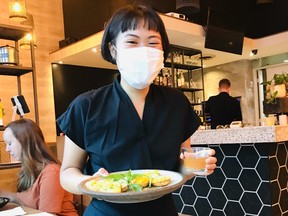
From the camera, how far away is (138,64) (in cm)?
97

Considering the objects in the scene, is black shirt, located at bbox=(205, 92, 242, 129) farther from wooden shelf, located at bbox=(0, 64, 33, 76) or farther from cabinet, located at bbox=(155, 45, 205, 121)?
wooden shelf, located at bbox=(0, 64, 33, 76)

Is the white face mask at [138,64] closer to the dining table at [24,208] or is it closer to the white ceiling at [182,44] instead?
the dining table at [24,208]

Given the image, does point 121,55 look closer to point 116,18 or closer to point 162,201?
point 116,18

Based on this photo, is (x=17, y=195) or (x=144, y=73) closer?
(x=144, y=73)

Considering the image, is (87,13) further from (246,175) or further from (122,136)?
(122,136)

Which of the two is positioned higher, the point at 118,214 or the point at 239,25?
the point at 239,25

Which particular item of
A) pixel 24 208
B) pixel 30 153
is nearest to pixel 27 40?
pixel 30 153

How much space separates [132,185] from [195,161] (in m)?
0.22

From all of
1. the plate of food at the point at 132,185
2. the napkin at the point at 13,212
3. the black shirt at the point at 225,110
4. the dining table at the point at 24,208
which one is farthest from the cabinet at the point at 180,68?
the plate of food at the point at 132,185

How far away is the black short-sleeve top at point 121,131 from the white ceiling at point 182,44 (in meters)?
3.65

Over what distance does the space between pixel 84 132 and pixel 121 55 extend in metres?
0.26

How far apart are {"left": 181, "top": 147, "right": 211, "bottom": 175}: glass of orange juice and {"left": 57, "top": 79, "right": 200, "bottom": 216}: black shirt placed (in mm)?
32

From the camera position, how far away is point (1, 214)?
5.51 feet

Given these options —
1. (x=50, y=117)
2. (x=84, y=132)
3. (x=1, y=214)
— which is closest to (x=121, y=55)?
(x=84, y=132)
